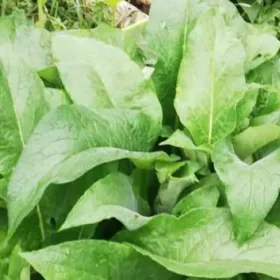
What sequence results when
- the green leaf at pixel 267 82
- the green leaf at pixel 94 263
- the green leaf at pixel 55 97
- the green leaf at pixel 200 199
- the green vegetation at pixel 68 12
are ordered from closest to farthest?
the green leaf at pixel 94 263 → the green leaf at pixel 200 199 → the green leaf at pixel 55 97 → the green leaf at pixel 267 82 → the green vegetation at pixel 68 12

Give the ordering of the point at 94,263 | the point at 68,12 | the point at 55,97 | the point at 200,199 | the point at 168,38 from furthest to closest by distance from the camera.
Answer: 1. the point at 68,12
2. the point at 168,38
3. the point at 55,97
4. the point at 200,199
5. the point at 94,263

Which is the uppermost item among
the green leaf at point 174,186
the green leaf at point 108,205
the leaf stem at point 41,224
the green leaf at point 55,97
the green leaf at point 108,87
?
the green leaf at point 108,87

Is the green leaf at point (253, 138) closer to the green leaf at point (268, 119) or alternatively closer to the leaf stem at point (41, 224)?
the green leaf at point (268, 119)

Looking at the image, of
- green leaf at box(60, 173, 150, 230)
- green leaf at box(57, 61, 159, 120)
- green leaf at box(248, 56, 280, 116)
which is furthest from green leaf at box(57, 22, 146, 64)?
green leaf at box(60, 173, 150, 230)

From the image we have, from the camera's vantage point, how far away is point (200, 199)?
3.64ft

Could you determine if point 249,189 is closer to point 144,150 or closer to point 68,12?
point 144,150

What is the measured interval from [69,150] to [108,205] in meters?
0.10

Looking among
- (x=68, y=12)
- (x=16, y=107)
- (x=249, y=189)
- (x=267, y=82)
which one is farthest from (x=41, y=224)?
(x=68, y=12)

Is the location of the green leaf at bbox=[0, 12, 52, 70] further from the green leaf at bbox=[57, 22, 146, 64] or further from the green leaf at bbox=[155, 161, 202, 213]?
the green leaf at bbox=[155, 161, 202, 213]

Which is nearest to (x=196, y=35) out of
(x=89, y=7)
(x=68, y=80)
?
Answer: (x=68, y=80)

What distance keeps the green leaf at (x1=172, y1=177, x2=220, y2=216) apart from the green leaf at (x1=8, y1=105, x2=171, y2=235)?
8 centimetres

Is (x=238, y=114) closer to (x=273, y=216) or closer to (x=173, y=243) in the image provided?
(x=273, y=216)

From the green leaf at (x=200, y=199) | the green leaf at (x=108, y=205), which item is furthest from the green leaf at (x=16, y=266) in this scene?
the green leaf at (x=200, y=199)

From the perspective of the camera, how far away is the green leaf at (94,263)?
0.95 metres
